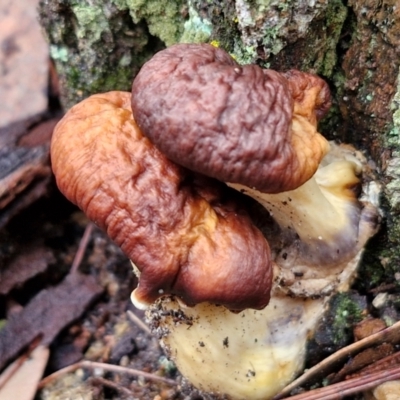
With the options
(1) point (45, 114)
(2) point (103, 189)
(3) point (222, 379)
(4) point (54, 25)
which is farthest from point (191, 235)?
(1) point (45, 114)

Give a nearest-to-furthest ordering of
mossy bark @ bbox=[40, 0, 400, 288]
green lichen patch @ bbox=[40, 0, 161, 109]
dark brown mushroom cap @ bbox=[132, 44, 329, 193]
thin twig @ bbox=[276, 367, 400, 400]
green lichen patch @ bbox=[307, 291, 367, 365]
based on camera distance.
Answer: dark brown mushroom cap @ bbox=[132, 44, 329, 193] → mossy bark @ bbox=[40, 0, 400, 288] → thin twig @ bbox=[276, 367, 400, 400] → green lichen patch @ bbox=[307, 291, 367, 365] → green lichen patch @ bbox=[40, 0, 161, 109]

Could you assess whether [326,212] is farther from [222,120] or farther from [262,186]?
[222,120]

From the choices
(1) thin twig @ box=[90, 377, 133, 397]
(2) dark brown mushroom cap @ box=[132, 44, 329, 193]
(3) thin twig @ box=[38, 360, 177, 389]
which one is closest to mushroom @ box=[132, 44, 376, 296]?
(2) dark brown mushroom cap @ box=[132, 44, 329, 193]

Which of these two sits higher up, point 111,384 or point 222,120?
point 222,120

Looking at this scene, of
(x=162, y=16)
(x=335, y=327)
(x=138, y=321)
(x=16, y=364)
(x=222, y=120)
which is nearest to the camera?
(x=222, y=120)

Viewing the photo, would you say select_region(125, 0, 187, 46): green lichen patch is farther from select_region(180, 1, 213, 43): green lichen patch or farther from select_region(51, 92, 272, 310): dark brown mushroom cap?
select_region(51, 92, 272, 310): dark brown mushroom cap

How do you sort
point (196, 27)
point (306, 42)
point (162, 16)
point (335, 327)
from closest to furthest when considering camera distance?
point (306, 42) < point (196, 27) < point (335, 327) < point (162, 16)

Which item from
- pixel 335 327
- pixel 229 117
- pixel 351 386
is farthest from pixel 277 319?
pixel 229 117

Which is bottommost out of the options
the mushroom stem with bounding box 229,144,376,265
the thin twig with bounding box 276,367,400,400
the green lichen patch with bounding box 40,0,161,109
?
the thin twig with bounding box 276,367,400,400
